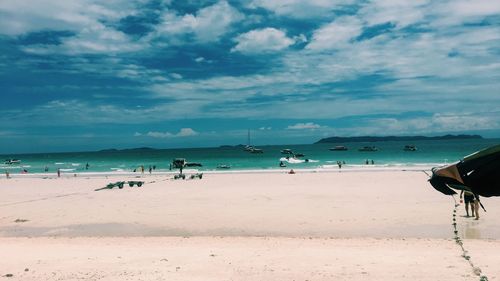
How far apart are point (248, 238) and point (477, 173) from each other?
1036 centimetres

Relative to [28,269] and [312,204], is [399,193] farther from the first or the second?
[28,269]

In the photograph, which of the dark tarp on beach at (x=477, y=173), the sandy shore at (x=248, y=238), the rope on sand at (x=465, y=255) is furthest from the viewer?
the sandy shore at (x=248, y=238)

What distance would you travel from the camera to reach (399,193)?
2873 cm

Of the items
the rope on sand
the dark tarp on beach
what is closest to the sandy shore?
the rope on sand

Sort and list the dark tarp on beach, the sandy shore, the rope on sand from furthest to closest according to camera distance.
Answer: the sandy shore → the rope on sand → the dark tarp on beach

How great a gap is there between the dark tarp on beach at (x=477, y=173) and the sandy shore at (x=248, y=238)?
468 centimetres

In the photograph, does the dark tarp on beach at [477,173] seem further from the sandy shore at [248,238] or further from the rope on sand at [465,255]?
the rope on sand at [465,255]

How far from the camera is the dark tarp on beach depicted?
5.98 m

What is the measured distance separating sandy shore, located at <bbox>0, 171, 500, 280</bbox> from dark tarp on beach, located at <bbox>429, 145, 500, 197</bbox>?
468cm

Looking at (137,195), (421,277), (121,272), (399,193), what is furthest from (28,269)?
(399,193)

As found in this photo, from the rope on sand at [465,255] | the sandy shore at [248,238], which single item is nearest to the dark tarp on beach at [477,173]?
the sandy shore at [248,238]

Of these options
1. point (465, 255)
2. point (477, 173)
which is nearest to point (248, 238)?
point (465, 255)

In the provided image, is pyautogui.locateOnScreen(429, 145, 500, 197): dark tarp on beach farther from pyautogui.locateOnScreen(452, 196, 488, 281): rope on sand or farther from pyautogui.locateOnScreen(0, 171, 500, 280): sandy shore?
pyautogui.locateOnScreen(452, 196, 488, 281): rope on sand

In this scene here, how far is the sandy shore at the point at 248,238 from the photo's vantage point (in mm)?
11172
